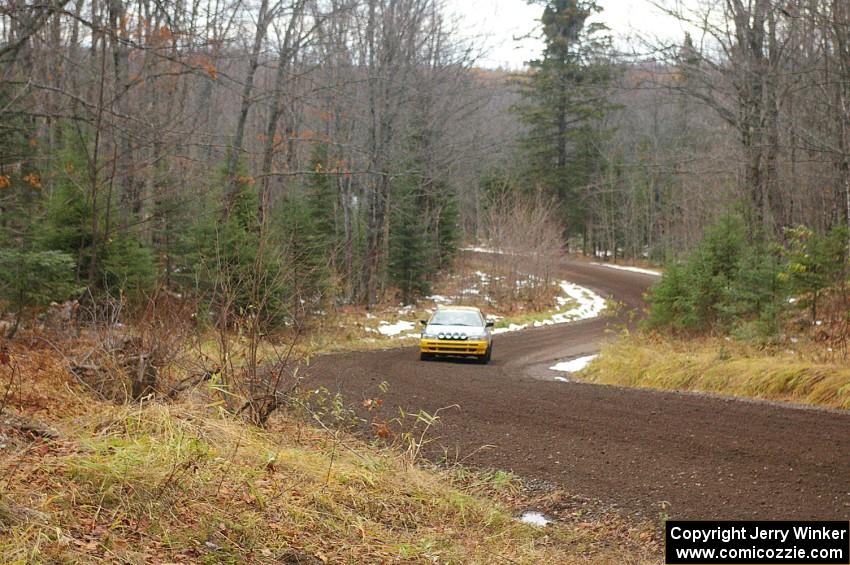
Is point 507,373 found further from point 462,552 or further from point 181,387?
point 462,552

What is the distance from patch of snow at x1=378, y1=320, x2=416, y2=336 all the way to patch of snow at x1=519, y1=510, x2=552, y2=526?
20413 millimetres

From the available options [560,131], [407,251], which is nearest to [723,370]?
[407,251]

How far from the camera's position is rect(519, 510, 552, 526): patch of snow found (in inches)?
269

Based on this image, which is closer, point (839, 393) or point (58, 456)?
point (58, 456)

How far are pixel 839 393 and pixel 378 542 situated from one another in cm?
902

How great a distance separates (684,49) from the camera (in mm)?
19297

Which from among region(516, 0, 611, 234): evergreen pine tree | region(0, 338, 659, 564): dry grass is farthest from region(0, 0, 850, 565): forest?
region(516, 0, 611, 234): evergreen pine tree

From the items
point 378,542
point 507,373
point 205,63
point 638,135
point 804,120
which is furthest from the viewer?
point 638,135

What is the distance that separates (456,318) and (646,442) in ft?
42.2

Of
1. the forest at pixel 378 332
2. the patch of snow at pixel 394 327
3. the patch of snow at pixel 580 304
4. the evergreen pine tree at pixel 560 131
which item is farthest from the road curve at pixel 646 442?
the evergreen pine tree at pixel 560 131

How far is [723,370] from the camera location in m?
14.1

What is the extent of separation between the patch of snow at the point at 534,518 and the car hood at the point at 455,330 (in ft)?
45.9

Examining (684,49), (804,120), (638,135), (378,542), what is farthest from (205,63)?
(638,135)

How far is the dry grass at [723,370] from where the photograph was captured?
12.3 meters
